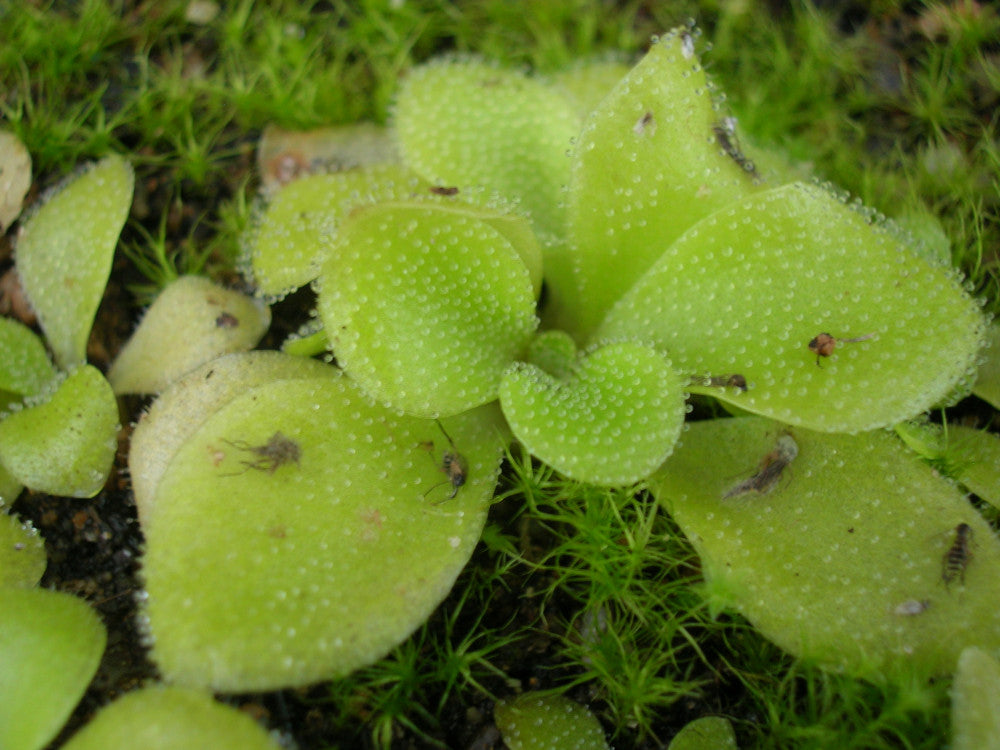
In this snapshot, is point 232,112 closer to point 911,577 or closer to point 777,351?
point 777,351

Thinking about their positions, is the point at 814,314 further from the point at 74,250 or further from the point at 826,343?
the point at 74,250

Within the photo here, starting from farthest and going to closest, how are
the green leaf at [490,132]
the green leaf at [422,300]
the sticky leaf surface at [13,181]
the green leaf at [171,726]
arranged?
the sticky leaf surface at [13,181]
the green leaf at [490,132]
the green leaf at [422,300]
the green leaf at [171,726]

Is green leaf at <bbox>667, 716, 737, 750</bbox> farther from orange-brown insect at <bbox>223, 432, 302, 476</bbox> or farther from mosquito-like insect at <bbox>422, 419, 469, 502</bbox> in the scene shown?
orange-brown insect at <bbox>223, 432, 302, 476</bbox>

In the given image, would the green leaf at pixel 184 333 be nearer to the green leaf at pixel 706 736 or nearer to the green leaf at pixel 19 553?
the green leaf at pixel 19 553

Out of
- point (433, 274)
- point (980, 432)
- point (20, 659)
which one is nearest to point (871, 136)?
point (980, 432)

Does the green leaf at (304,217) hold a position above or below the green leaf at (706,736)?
above

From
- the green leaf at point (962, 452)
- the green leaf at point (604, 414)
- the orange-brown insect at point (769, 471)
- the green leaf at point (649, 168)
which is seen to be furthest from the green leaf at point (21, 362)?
the green leaf at point (962, 452)

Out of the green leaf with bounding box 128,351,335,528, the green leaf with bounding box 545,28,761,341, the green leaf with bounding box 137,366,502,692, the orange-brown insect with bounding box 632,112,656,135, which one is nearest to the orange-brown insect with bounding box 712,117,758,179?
the green leaf with bounding box 545,28,761,341
